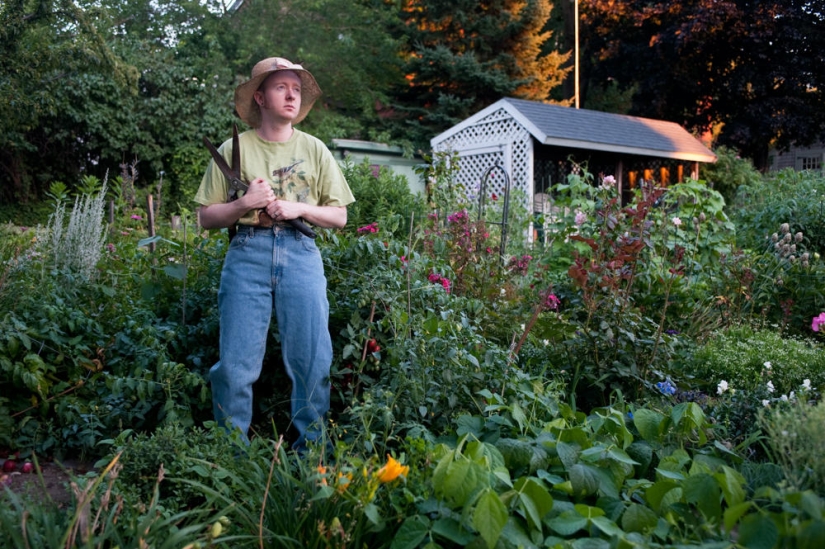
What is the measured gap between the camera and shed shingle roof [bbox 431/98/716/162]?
42.6 feet

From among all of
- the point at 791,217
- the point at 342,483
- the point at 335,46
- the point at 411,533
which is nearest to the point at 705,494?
the point at 411,533

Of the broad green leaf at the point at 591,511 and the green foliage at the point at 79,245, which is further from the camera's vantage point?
the green foliage at the point at 79,245

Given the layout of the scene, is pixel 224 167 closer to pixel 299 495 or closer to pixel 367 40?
pixel 299 495

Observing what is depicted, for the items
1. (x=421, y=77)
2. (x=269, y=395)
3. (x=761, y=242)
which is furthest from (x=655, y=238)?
(x=421, y=77)

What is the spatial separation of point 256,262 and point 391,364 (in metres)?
0.68

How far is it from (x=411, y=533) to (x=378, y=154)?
1392 cm

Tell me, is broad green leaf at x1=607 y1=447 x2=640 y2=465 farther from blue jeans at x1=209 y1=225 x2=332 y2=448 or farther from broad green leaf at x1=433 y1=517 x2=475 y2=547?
blue jeans at x1=209 y1=225 x2=332 y2=448

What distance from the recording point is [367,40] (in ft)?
68.0

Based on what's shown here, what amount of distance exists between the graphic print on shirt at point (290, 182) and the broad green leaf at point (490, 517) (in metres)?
1.56

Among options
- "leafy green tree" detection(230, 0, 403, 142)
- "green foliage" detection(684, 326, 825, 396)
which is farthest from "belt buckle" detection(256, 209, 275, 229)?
"leafy green tree" detection(230, 0, 403, 142)

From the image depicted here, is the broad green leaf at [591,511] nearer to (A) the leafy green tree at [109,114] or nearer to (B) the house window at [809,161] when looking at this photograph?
(A) the leafy green tree at [109,114]

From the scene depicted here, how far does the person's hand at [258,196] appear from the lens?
109 inches

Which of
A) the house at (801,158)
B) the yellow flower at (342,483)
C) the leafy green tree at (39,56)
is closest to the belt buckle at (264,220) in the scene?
the yellow flower at (342,483)

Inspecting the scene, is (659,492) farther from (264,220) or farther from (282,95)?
(282,95)
